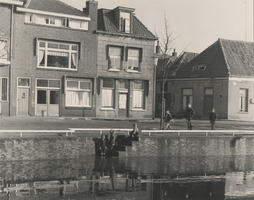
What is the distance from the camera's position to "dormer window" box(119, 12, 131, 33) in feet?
102

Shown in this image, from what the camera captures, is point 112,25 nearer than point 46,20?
No

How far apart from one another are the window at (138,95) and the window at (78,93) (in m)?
3.91

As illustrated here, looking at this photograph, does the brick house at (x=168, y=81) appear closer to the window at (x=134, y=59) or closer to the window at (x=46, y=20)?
the window at (x=134, y=59)

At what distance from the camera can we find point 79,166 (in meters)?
14.4

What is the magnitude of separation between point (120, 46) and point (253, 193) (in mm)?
21263

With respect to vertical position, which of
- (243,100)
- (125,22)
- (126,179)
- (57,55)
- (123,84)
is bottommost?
(126,179)

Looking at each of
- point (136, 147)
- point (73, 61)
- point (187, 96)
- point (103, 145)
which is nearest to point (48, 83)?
point (73, 61)

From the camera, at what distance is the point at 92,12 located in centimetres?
2958

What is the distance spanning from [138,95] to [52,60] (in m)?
7.80

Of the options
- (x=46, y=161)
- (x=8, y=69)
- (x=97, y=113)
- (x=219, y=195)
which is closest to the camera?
(x=219, y=195)

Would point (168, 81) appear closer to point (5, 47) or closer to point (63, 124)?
point (5, 47)

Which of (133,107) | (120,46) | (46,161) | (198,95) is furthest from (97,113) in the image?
(46,161)

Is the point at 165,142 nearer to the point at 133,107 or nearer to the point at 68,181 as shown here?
the point at 68,181

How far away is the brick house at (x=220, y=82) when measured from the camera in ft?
110
